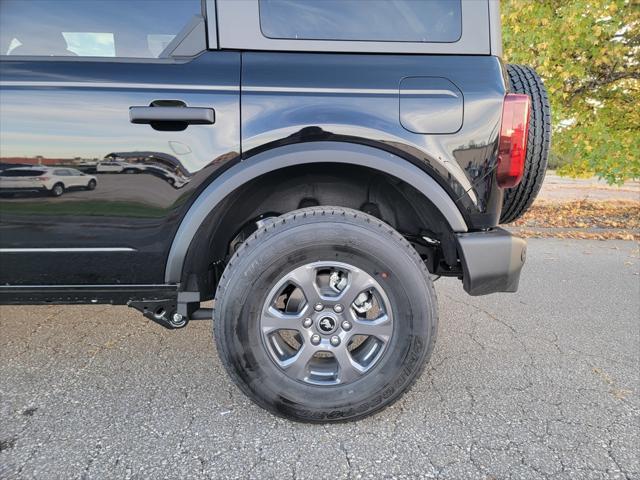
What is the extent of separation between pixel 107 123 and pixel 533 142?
200 centimetres

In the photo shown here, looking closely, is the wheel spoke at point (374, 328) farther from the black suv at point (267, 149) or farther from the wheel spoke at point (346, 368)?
the wheel spoke at point (346, 368)

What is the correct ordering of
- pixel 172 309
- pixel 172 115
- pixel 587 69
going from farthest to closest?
pixel 587 69
pixel 172 309
pixel 172 115

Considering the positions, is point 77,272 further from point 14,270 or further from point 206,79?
point 206,79

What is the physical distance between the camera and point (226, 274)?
6.25ft

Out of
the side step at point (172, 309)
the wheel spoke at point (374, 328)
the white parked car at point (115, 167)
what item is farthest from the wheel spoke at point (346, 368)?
the white parked car at point (115, 167)

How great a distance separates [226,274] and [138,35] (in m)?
1.16

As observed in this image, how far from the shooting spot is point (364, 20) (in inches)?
75.8

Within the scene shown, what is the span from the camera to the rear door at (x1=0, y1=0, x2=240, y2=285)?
1833mm

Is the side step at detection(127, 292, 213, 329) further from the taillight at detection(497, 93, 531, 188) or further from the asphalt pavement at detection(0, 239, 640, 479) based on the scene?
the taillight at detection(497, 93, 531, 188)

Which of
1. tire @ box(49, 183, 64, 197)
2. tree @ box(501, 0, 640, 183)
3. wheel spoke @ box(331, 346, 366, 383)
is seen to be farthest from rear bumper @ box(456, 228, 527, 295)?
tree @ box(501, 0, 640, 183)

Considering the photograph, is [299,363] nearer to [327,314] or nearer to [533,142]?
[327,314]

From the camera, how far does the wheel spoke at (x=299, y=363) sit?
195 centimetres

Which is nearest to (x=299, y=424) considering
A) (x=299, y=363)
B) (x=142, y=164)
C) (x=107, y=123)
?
(x=299, y=363)

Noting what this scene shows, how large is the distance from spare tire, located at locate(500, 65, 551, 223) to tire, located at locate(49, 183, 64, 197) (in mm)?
2127
